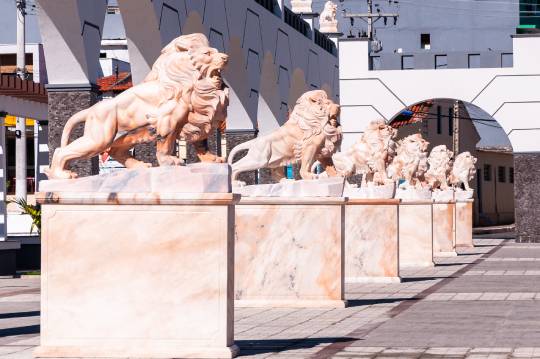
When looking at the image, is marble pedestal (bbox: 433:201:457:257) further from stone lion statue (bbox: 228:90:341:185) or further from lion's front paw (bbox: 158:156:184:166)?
lion's front paw (bbox: 158:156:184:166)

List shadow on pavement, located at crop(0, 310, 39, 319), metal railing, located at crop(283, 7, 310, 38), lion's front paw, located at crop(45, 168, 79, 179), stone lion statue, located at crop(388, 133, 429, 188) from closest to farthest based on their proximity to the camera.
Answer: lion's front paw, located at crop(45, 168, 79, 179) < shadow on pavement, located at crop(0, 310, 39, 319) < stone lion statue, located at crop(388, 133, 429, 188) < metal railing, located at crop(283, 7, 310, 38)

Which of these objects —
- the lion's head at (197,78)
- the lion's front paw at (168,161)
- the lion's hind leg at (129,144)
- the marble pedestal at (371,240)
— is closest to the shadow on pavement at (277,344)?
the lion's front paw at (168,161)

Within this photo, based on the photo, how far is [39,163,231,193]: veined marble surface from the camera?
11664mm

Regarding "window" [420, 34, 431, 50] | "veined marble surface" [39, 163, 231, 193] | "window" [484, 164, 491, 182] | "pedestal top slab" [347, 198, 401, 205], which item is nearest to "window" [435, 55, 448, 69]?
"pedestal top slab" [347, 198, 401, 205]

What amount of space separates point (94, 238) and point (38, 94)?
1592cm

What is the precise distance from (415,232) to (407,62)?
1823 cm

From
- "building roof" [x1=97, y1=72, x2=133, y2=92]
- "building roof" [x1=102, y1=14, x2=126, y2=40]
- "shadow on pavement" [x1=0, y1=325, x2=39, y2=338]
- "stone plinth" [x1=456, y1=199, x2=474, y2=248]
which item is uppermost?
"building roof" [x1=102, y1=14, x2=126, y2=40]

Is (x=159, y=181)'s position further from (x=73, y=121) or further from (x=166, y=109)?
(x=73, y=121)

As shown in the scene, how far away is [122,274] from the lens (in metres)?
11.7

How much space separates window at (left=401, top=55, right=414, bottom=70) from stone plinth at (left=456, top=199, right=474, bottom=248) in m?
6.34

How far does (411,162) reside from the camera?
32.5 metres

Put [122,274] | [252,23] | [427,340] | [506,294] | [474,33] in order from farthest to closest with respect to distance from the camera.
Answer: [474,33] → [252,23] → [506,294] → [427,340] → [122,274]

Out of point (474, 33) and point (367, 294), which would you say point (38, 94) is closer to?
point (367, 294)

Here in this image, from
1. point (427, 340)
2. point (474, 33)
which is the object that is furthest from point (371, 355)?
point (474, 33)
